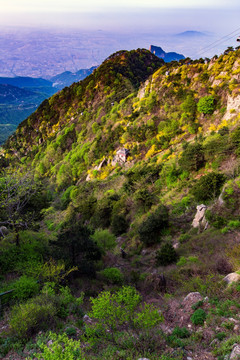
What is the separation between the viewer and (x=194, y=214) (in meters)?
19.7

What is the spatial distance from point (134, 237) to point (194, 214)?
6196 mm

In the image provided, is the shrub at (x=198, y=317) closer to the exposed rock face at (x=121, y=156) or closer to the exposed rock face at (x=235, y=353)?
the exposed rock face at (x=235, y=353)

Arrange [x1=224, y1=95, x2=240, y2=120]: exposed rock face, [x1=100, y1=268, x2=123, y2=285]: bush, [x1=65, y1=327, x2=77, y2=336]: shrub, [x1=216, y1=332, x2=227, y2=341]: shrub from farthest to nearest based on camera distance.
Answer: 1. [x1=224, y1=95, x2=240, y2=120]: exposed rock face
2. [x1=100, y1=268, x2=123, y2=285]: bush
3. [x1=65, y1=327, x2=77, y2=336]: shrub
4. [x1=216, y1=332, x2=227, y2=341]: shrub

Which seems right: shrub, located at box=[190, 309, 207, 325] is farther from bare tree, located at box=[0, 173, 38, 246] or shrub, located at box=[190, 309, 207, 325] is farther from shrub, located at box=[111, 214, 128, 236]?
shrub, located at box=[111, 214, 128, 236]

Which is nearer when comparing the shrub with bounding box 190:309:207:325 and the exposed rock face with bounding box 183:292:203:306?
the shrub with bounding box 190:309:207:325

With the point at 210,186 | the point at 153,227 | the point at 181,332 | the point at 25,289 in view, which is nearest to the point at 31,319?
the point at 25,289

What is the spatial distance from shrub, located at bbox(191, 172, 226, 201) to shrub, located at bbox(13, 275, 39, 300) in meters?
14.8

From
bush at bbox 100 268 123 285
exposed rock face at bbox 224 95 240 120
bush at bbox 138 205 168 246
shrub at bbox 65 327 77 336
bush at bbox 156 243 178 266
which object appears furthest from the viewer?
exposed rock face at bbox 224 95 240 120

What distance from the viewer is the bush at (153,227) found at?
757 inches

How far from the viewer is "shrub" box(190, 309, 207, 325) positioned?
7.89 m

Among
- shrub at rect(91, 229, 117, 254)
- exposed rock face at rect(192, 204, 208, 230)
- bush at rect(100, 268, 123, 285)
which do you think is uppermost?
exposed rock face at rect(192, 204, 208, 230)

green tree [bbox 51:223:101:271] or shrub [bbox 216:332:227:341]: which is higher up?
shrub [bbox 216:332:227:341]

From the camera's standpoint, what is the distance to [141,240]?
64.8 feet

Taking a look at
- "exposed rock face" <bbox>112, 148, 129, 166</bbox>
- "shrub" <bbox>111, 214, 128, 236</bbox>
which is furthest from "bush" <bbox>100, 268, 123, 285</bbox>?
"exposed rock face" <bbox>112, 148, 129, 166</bbox>
